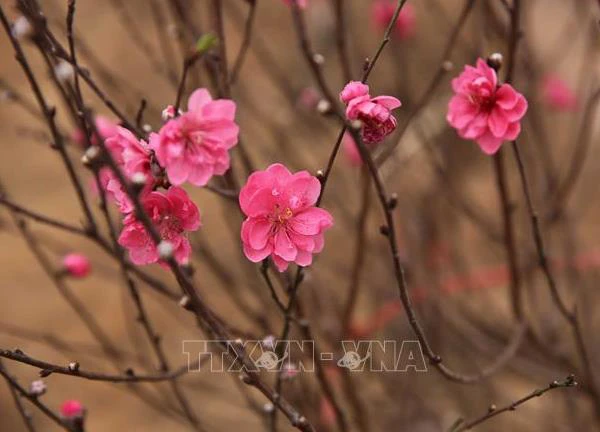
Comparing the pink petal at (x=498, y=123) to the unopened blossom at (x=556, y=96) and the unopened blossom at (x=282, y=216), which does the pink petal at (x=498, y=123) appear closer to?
the unopened blossom at (x=282, y=216)

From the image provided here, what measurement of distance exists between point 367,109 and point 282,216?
16 centimetres

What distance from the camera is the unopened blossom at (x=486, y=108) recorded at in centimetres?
98

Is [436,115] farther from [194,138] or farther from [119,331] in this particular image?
[194,138]

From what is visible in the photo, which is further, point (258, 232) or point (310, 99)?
point (310, 99)

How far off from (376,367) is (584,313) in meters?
0.74

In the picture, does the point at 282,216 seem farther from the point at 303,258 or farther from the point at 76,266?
the point at 76,266

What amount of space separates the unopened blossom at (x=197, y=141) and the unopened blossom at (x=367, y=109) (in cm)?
13

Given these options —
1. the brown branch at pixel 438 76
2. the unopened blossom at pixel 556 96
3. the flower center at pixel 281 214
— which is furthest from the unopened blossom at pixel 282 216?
the unopened blossom at pixel 556 96

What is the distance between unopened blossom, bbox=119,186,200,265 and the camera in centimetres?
90

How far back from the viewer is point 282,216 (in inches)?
36.4

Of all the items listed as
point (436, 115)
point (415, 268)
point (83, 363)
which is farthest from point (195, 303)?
point (436, 115)

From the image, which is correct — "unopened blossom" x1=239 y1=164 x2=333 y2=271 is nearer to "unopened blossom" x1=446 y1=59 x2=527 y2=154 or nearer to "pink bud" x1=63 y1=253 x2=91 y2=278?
"unopened blossom" x1=446 y1=59 x2=527 y2=154

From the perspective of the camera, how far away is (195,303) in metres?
0.89

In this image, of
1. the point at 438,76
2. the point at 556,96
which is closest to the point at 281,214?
the point at 438,76
